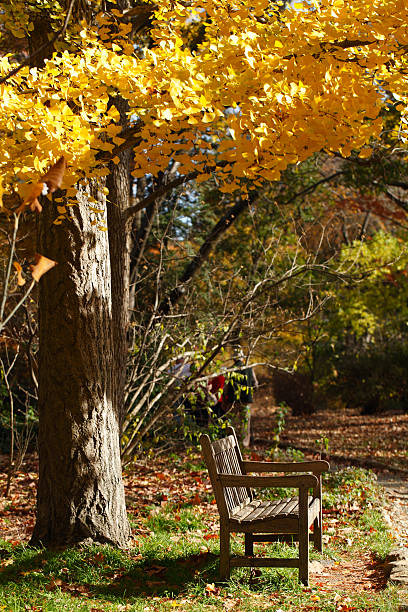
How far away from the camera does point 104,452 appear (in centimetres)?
508

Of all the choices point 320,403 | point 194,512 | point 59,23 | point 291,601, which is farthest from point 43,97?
point 320,403

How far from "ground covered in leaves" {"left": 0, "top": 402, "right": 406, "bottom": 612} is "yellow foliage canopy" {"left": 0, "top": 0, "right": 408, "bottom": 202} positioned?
2.48 meters

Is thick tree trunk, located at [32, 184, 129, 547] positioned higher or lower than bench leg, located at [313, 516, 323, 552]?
higher

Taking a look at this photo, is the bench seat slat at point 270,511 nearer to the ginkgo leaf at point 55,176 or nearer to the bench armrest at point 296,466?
the bench armrest at point 296,466

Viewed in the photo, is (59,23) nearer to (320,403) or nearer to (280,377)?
(280,377)

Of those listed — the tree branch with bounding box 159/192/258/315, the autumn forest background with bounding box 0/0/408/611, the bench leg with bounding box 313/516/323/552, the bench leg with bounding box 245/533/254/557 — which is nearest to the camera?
the autumn forest background with bounding box 0/0/408/611

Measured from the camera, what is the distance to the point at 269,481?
450 centimetres

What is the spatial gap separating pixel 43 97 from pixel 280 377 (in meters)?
14.4

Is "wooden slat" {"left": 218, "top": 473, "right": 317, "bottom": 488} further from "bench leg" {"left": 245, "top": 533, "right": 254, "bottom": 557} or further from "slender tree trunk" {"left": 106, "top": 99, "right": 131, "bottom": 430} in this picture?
"slender tree trunk" {"left": 106, "top": 99, "right": 131, "bottom": 430}

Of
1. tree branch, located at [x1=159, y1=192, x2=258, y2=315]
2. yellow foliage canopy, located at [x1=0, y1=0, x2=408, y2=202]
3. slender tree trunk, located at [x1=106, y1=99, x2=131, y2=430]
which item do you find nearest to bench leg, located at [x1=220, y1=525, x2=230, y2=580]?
yellow foliage canopy, located at [x1=0, y1=0, x2=408, y2=202]

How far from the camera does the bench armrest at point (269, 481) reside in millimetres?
4461

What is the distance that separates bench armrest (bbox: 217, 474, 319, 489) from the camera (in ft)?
14.6

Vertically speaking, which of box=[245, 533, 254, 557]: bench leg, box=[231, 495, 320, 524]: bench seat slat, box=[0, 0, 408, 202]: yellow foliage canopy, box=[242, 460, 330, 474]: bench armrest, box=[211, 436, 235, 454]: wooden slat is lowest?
box=[245, 533, 254, 557]: bench leg

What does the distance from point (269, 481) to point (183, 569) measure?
2.85ft
